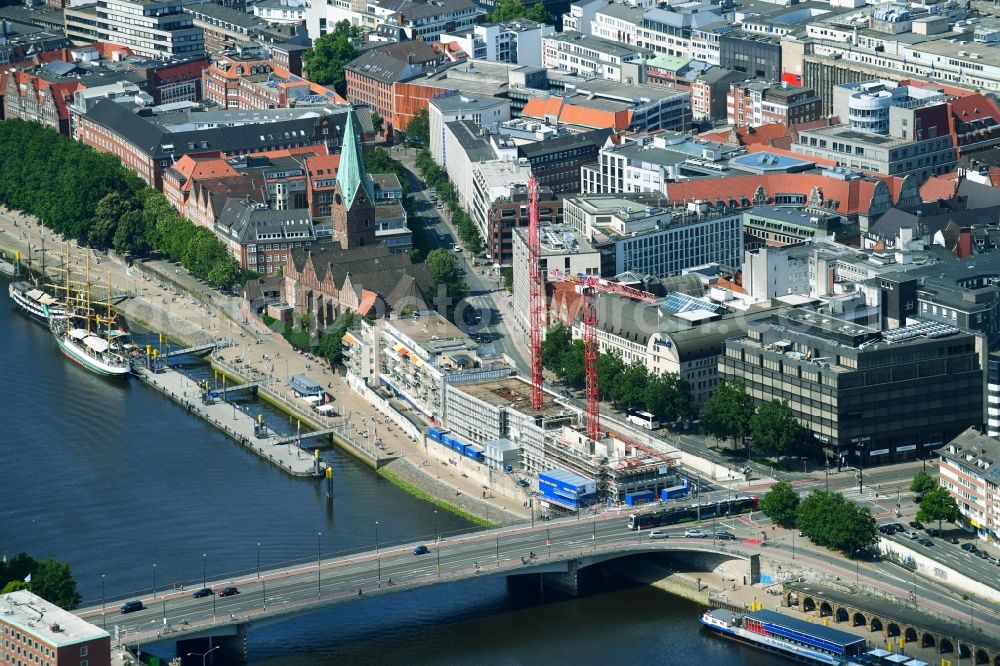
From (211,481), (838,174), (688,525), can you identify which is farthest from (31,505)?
(838,174)

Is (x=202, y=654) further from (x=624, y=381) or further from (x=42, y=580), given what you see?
(x=624, y=381)

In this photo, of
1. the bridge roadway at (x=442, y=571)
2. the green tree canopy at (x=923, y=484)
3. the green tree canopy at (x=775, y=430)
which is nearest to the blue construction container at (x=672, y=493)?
the bridge roadway at (x=442, y=571)

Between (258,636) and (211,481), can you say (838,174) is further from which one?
(258,636)

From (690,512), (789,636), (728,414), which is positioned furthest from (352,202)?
(789,636)

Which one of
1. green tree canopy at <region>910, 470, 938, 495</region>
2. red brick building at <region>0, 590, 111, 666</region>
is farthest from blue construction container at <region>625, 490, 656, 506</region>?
red brick building at <region>0, 590, 111, 666</region>

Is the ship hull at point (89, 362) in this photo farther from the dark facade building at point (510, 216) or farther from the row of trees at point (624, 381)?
the dark facade building at point (510, 216)

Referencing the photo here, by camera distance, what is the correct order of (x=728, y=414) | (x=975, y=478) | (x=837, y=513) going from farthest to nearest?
(x=728, y=414) → (x=975, y=478) → (x=837, y=513)

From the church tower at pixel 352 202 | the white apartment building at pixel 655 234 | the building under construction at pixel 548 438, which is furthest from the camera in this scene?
the church tower at pixel 352 202
